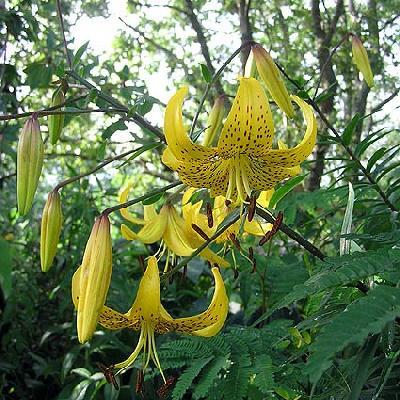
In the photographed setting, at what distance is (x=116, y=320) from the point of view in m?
0.97

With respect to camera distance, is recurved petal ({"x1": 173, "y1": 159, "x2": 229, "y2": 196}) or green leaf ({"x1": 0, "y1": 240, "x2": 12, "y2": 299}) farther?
recurved petal ({"x1": 173, "y1": 159, "x2": 229, "y2": 196})

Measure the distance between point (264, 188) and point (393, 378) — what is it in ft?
1.29

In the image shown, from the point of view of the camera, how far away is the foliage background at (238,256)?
0.69 meters

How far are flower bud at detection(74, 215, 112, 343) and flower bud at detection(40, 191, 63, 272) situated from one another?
12 cm

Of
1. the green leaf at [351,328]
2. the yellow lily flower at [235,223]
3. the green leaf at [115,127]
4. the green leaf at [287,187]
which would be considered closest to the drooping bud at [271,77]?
the green leaf at [287,187]

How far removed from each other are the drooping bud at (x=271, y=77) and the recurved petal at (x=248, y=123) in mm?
67

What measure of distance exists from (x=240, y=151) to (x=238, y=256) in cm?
62

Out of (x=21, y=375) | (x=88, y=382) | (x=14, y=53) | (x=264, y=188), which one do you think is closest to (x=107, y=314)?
(x=264, y=188)

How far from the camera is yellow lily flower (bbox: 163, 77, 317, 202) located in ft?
2.63

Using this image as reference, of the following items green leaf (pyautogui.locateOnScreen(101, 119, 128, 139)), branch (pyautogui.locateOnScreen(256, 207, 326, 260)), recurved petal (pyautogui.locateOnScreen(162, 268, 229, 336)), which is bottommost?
recurved petal (pyautogui.locateOnScreen(162, 268, 229, 336))

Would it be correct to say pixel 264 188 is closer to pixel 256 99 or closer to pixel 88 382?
pixel 256 99

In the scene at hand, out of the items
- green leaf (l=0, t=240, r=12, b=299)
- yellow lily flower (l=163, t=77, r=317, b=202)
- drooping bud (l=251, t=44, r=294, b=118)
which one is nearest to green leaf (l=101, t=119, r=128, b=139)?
yellow lily flower (l=163, t=77, r=317, b=202)

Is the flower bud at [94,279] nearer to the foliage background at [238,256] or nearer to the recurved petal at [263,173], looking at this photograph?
the foliage background at [238,256]

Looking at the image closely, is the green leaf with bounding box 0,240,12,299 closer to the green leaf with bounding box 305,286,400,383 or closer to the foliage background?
the foliage background
